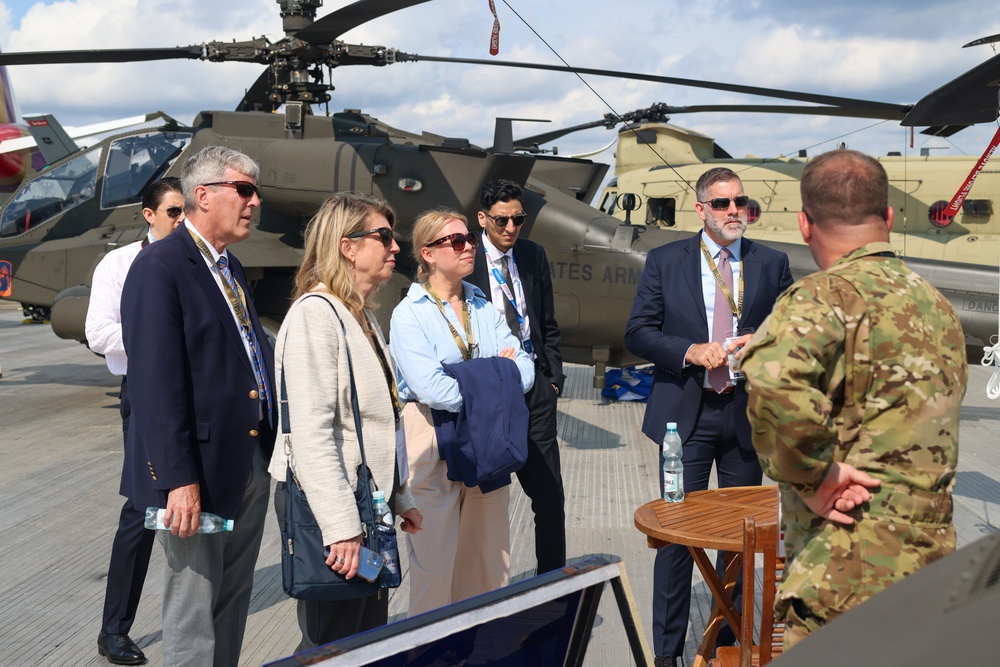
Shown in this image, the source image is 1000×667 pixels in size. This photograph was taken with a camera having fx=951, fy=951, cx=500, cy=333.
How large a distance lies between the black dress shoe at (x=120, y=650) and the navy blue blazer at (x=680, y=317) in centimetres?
235

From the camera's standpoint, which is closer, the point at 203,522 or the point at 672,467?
the point at 203,522

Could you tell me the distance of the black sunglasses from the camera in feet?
10.0

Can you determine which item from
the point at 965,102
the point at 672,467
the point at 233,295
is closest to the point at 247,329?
the point at 233,295

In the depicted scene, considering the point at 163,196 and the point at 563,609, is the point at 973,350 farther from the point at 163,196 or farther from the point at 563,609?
the point at 563,609

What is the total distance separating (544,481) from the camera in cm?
418

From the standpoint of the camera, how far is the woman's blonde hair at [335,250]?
9.82 feet

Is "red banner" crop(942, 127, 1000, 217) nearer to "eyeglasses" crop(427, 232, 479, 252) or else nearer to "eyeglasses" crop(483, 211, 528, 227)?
"eyeglasses" crop(483, 211, 528, 227)

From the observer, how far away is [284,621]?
14.8 feet

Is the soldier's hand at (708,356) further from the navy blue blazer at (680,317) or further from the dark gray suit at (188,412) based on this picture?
the dark gray suit at (188,412)

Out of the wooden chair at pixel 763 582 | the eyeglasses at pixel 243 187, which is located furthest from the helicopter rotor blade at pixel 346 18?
the wooden chair at pixel 763 582

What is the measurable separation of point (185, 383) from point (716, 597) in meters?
1.95

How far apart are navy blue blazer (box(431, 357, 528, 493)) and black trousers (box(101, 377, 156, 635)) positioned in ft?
4.19

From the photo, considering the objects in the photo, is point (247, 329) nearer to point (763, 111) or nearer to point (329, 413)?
point (329, 413)

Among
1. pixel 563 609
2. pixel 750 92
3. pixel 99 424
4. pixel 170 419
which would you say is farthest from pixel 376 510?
pixel 99 424
